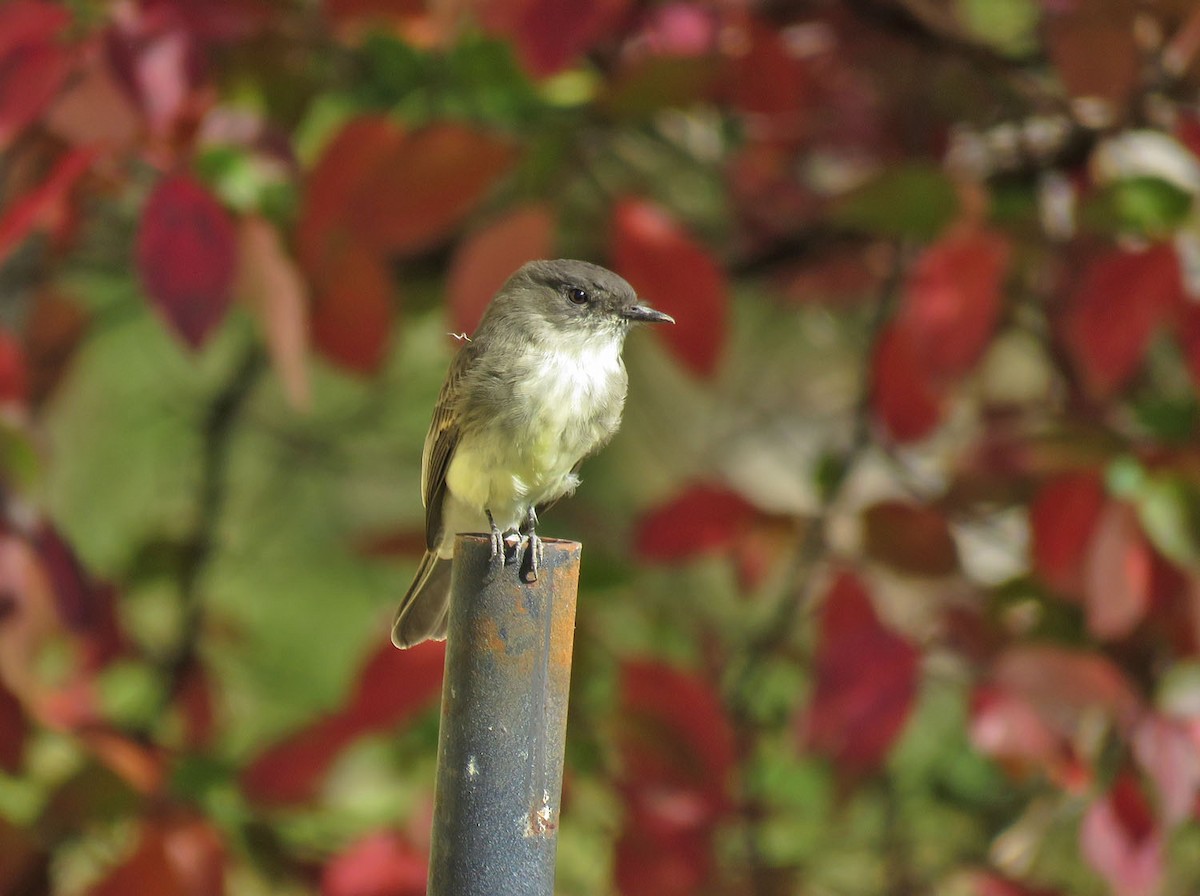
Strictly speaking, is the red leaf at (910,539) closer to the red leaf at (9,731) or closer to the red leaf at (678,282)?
the red leaf at (678,282)

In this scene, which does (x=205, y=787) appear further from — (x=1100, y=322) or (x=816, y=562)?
(x=1100, y=322)

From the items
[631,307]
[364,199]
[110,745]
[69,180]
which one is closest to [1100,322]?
[631,307]

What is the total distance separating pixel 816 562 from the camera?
128 inches

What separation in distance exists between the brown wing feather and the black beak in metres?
0.29

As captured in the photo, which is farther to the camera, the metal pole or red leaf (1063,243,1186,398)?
red leaf (1063,243,1186,398)

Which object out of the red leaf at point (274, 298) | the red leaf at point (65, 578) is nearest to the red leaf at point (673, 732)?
the red leaf at point (274, 298)

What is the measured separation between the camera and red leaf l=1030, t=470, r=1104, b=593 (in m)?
2.57

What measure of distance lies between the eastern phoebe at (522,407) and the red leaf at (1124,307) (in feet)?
2.52

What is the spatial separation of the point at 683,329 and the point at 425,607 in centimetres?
68

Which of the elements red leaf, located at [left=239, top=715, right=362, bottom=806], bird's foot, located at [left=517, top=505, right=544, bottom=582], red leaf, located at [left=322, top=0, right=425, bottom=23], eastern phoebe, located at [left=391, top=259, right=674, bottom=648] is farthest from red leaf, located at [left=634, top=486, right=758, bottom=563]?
red leaf, located at [left=322, top=0, right=425, bottom=23]

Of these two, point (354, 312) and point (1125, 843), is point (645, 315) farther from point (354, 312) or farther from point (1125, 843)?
point (1125, 843)

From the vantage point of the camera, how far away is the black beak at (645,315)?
2592 mm

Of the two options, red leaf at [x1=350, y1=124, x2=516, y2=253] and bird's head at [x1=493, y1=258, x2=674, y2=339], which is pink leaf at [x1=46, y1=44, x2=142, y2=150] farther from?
bird's head at [x1=493, y1=258, x2=674, y2=339]

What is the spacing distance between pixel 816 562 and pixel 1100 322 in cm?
86
